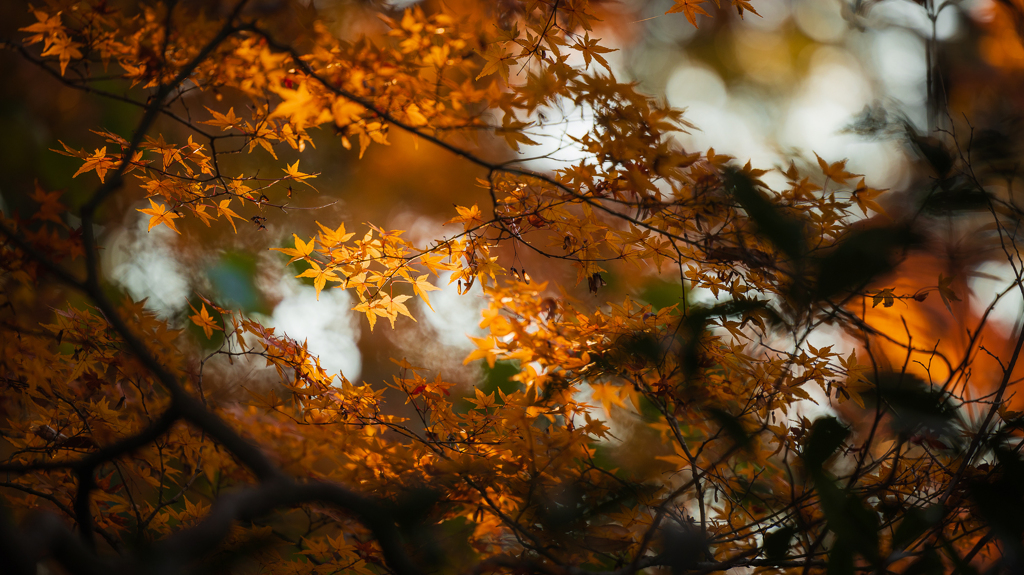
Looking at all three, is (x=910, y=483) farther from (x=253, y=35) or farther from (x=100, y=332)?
(x=100, y=332)

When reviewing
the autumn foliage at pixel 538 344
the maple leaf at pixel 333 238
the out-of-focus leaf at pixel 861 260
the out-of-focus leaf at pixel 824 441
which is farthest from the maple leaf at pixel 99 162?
the out-of-focus leaf at pixel 824 441

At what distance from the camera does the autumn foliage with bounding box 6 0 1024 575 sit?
0.87m

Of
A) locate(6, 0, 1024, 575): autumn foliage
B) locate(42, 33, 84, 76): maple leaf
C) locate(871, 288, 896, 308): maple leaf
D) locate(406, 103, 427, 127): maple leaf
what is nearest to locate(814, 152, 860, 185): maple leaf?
locate(6, 0, 1024, 575): autumn foliage

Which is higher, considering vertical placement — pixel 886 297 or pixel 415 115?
pixel 415 115

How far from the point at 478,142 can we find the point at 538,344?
1.56 ft

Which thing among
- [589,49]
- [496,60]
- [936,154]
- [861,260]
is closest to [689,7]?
[589,49]

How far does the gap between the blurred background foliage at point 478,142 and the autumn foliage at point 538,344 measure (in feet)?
0.35

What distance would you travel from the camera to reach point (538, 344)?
1.19 m

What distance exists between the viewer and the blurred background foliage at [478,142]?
135 cm

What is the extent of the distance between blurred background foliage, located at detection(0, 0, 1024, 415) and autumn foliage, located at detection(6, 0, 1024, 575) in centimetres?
11

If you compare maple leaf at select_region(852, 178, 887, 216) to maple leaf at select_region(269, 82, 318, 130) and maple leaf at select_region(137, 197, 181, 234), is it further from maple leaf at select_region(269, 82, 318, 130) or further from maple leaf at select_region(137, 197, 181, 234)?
maple leaf at select_region(137, 197, 181, 234)

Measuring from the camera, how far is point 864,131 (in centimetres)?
124

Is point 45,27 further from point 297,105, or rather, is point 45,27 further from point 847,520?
point 847,520

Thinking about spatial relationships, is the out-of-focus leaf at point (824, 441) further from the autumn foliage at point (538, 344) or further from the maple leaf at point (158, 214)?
the maple leaf at point (158, 214)
